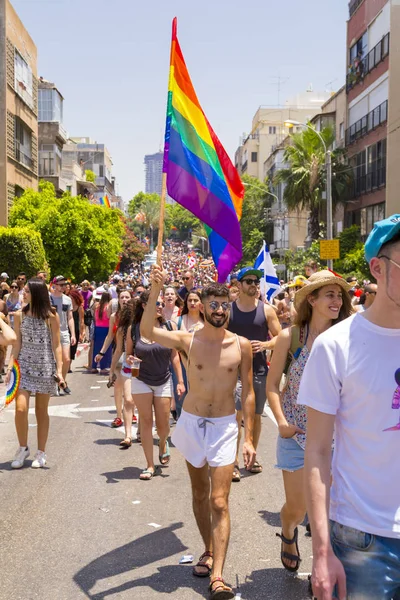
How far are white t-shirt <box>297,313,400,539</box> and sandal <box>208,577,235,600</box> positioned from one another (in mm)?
2299

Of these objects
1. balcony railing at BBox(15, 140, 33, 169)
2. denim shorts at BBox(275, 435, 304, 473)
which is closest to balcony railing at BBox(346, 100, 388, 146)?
balcony railing at BBox(15, 140, 33, 169)

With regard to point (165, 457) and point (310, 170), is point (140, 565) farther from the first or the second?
point (310, 170)

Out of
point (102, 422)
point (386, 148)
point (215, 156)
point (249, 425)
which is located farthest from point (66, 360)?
point (386, 148)

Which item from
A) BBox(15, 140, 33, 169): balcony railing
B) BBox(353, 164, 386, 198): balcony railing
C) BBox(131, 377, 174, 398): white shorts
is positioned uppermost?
BBox(15, 140, 33, 169): balcony railing

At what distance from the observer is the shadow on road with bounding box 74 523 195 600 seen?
528cm

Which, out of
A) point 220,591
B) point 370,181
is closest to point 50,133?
point 370,181

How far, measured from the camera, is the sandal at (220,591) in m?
4.93

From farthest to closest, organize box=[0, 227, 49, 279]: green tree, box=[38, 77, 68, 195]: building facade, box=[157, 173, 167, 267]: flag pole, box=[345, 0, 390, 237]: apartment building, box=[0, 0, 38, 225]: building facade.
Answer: box=[38, 77, 68, 195]: building facade < box=[345, 0, 390, 237]: apartment building < box=[0, 0, 38, 225]: building facade < box=[0, 227, 49, 279]: green tree < box=[157, 173, 167, 267]: flag pole

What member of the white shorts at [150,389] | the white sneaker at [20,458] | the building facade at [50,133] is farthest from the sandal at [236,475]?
the building facade at [50,133]

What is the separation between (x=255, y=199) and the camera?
7662cm

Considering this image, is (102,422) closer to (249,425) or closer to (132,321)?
(132,321)

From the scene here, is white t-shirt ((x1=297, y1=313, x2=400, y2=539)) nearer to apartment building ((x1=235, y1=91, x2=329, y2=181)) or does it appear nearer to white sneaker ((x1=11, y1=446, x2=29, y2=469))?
white sneaker ((x1=11, y1=446, x2=29, y2=469))

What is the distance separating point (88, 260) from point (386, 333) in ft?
121

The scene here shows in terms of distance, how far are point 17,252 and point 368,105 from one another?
66.1ft
